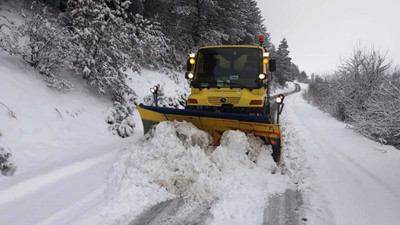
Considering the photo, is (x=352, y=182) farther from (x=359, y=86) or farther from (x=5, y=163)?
(x=359, y=86)

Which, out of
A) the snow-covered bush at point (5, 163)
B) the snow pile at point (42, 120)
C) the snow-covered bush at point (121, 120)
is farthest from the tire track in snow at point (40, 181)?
the snow-covered bush at point (121, 120)

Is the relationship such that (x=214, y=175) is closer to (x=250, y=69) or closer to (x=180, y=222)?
(x=180, y=222)

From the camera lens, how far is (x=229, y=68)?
248 inches

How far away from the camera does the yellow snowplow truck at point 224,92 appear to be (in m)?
5.05

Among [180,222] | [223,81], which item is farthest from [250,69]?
[180,222]

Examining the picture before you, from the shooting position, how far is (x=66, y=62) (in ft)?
24.5

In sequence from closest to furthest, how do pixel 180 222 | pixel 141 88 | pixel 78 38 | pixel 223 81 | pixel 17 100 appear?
pixel 180 222 < pixel 17 100 < pixel 223 81 < pixel 78 38 < pixel 141 88

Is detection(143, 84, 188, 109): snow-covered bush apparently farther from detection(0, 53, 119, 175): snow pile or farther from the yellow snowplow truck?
the yellow snowplow truck

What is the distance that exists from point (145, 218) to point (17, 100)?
158 inches

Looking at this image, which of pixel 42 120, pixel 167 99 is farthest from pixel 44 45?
pixel 167 99

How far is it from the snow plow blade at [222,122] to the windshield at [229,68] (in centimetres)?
127

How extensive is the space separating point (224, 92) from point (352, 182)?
9.24 feet

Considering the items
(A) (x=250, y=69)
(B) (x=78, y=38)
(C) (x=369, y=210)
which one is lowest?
(C) (x=369, y=210)

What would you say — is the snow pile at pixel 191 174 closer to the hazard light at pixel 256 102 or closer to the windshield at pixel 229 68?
the hazard light at pixel 256 102
